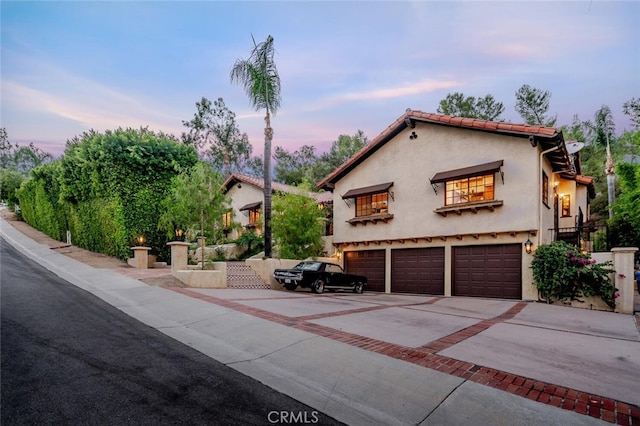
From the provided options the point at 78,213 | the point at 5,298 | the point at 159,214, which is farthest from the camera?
the point at 78,213

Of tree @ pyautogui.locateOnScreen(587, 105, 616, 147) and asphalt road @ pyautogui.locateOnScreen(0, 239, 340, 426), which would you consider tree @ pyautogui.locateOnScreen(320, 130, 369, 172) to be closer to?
tree @ pyautogui.locateOnScreen(587, 105, 616, 147)

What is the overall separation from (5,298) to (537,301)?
1652 cm

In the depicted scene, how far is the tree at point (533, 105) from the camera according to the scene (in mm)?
32872

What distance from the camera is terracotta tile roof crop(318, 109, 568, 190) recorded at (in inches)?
469

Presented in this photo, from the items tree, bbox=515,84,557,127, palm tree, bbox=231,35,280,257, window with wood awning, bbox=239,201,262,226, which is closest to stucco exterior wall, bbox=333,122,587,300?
palm tree, bbox=231,35,280,257

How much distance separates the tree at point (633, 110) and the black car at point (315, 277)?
23.3 metres

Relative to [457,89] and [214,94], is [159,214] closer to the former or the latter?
[214,94]

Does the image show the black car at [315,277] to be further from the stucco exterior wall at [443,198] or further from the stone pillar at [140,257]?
the stone pillar at [140,257]

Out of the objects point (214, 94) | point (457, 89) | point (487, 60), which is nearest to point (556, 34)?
point (487, 60)

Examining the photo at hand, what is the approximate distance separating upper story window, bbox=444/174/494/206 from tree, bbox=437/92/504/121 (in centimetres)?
2237

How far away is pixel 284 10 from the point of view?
14.3 meters

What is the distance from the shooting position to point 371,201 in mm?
16891

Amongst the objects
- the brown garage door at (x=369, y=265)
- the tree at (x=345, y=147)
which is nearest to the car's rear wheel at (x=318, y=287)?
the brown garage door at (x=369, y=265)

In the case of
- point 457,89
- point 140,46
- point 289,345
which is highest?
point 457,89
